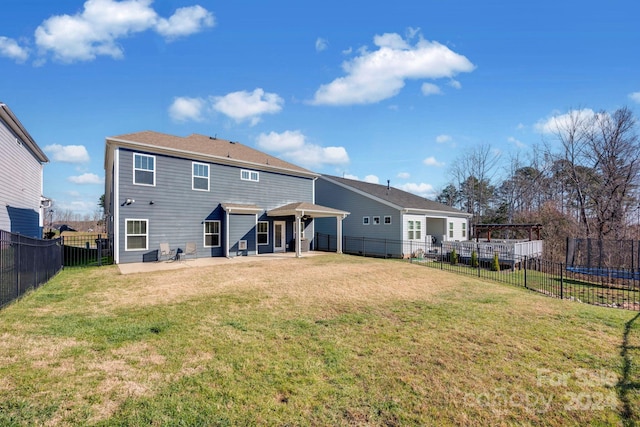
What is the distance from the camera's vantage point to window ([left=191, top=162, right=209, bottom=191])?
1505 centimetres

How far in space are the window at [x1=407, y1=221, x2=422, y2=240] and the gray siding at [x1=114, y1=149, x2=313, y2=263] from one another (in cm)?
934

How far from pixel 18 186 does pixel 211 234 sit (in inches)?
353

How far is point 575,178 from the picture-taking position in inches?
848

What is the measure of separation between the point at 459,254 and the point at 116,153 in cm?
1869

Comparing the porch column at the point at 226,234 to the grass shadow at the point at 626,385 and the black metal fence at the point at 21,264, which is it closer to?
the black metal fence at the point at 21,264

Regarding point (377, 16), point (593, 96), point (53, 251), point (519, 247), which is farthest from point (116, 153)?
point (593, 96)

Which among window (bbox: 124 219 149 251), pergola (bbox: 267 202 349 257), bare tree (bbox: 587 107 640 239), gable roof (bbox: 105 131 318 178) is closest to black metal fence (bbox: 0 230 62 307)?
window (bbox: 124 219 149 251)

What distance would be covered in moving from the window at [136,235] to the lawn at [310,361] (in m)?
5.88

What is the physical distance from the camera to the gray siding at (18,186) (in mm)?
11789

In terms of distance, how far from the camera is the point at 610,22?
12055mm

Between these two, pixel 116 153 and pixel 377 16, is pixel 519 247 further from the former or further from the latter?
pixel 116 153

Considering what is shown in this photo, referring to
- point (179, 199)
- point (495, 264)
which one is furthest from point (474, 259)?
point (179, 199)

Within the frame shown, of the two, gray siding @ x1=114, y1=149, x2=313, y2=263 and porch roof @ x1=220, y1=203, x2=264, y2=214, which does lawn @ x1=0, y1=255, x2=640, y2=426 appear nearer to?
gray siding @ x1=114, y1=149, x2=313, y2=263

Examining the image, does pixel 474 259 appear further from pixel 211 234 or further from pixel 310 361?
pixel 310 361
